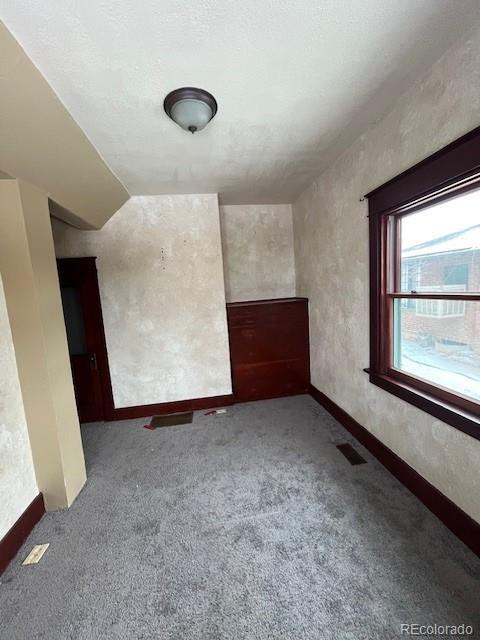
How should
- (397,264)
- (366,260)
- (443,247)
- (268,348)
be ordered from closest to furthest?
(443,247), (397,264), (366,260), (268,348)

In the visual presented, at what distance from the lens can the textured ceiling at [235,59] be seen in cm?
103

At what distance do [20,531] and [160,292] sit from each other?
2243 millimetres

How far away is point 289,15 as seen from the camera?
106cm

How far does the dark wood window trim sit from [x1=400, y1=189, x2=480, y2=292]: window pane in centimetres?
6

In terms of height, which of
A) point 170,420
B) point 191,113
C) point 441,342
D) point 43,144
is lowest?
point 170,420

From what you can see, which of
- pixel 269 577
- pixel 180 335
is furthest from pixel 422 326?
pixel 180 335

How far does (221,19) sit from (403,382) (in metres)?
2.24

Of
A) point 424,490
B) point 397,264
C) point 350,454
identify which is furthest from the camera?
point 350,454

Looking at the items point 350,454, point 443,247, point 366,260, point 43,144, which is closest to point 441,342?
point 443,247

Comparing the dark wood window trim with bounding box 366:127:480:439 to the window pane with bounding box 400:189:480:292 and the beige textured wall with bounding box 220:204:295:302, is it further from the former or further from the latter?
the beige textured wall with bounding box 220:204:295:302

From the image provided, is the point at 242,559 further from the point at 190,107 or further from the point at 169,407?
the point at 190,107

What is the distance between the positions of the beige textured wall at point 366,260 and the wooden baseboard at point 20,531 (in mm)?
2560

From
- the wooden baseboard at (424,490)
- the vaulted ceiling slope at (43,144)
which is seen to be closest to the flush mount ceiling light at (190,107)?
the vaulted ceiling slope at (43,144)

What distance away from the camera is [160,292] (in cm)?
310
